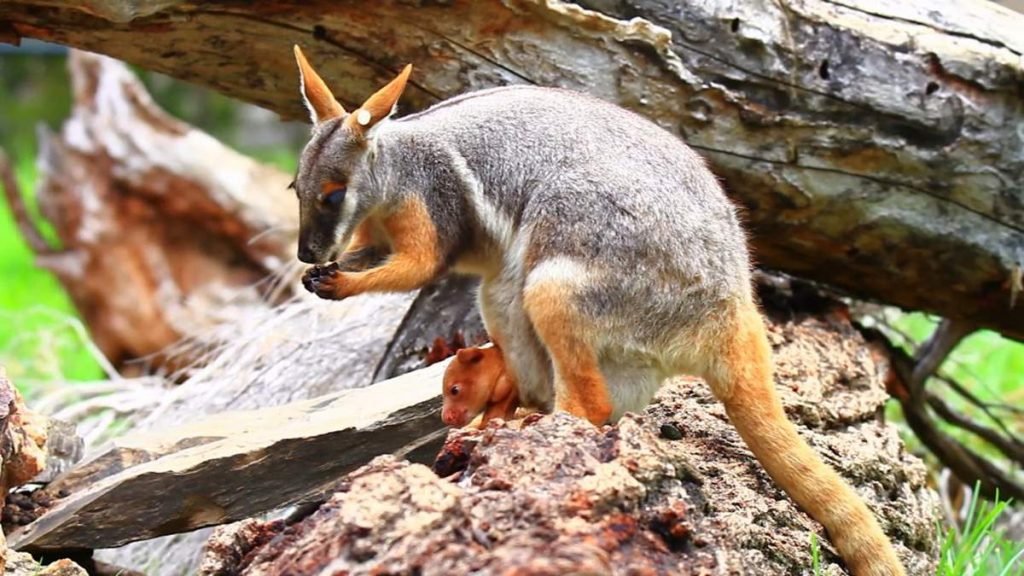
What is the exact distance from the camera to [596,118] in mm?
4188

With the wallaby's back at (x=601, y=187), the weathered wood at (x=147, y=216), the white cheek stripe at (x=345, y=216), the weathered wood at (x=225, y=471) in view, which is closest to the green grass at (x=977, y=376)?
the wallaby's back at (x=601, y=187)

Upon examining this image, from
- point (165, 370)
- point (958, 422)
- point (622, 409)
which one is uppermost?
point (622, 409)

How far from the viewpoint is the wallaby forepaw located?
400 cm

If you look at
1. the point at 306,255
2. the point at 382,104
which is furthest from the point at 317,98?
the point at 306,255

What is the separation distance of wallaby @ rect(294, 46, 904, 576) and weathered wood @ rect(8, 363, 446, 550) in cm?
52

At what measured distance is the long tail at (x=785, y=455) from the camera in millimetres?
3562

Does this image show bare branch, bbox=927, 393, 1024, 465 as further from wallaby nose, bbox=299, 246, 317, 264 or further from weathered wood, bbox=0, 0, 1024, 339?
wallaby nose, bbox=299, 246, 317, 264

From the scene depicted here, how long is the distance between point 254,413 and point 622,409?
165cm

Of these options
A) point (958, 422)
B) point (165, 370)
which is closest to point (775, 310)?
point (958, 422)

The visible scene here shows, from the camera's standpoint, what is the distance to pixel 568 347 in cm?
372

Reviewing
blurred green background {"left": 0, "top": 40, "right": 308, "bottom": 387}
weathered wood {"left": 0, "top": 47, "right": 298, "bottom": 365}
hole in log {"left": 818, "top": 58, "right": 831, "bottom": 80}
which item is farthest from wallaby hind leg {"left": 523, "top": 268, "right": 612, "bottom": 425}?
blurred green background {"left": 0, "top": 40, "right": 308, "bottom": 387}

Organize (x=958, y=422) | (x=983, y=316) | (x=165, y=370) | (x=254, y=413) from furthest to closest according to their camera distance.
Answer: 1. (x=165, y=370)
2. (x=958, y=422)
3. (x=983, y=316)
4. (x=254, y=413)

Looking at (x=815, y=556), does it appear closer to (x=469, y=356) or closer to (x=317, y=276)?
(x=469, y=356)

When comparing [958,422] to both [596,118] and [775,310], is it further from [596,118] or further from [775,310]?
[596,118]
